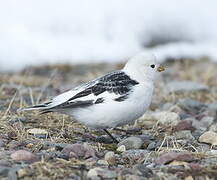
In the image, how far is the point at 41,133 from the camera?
4.80 m

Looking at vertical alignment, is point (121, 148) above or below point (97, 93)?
below

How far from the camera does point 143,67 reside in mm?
5055

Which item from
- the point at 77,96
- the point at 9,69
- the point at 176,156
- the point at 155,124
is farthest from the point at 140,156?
the point at 9,69

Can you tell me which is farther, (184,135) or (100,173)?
(184,135)

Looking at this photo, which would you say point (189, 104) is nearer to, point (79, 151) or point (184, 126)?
point (184, 126)

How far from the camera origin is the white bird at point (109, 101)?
466 cm

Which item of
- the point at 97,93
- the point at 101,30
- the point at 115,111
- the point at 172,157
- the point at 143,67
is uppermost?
the point at 101,30

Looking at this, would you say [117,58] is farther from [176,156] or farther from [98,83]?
[176,156]

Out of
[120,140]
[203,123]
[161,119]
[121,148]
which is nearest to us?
[121,148]

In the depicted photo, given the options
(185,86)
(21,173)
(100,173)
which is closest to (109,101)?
(100,173)

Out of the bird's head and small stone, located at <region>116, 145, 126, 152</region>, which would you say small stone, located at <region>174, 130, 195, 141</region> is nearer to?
the bird's head

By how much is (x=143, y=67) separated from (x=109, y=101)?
511 mm

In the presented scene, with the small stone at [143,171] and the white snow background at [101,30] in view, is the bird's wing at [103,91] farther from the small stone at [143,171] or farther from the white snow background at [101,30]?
the white snow background at [101,30]

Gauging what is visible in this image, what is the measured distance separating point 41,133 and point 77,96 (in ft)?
1.28
